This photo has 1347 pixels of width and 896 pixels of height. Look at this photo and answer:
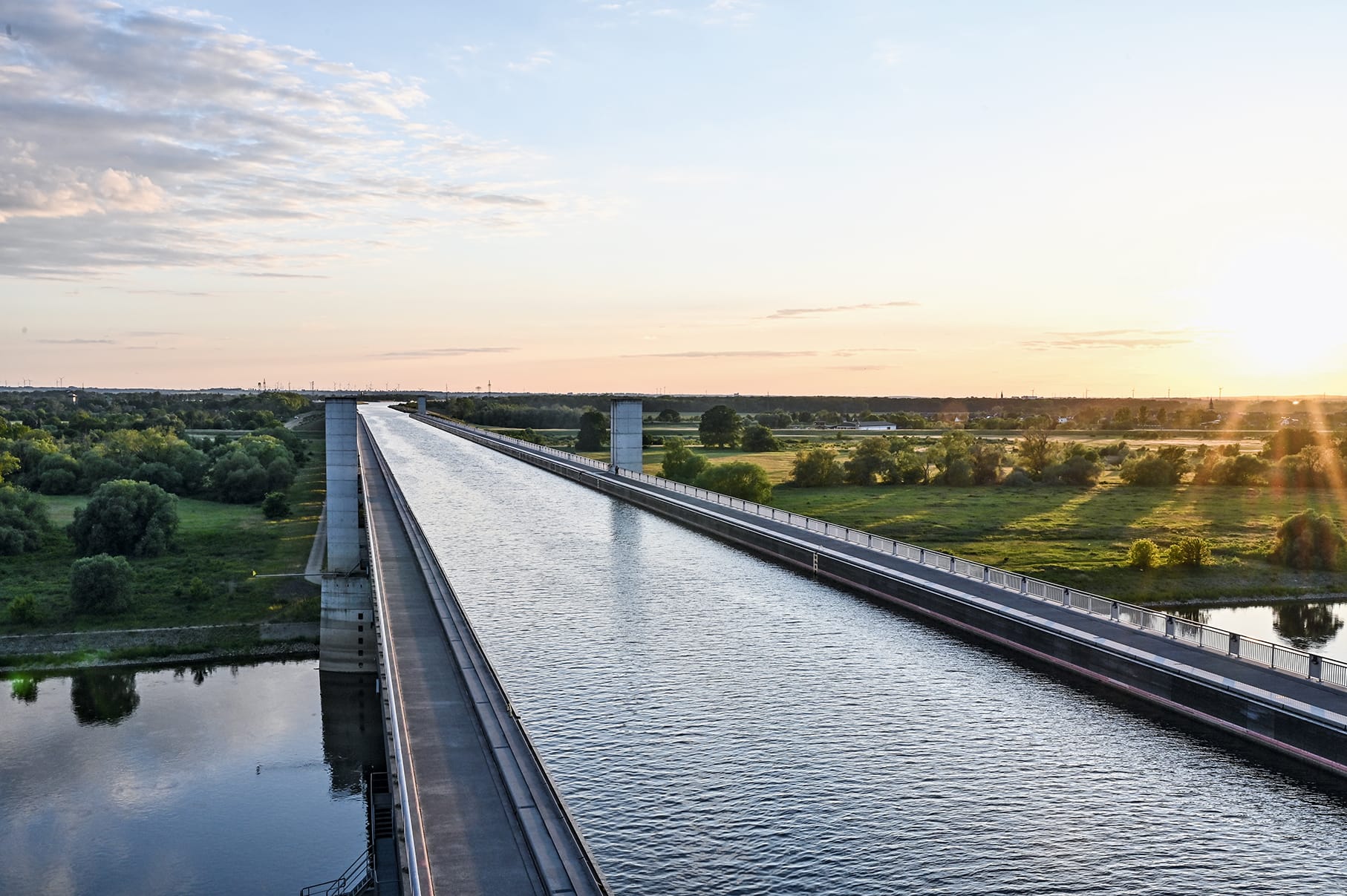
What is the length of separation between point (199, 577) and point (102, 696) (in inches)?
675

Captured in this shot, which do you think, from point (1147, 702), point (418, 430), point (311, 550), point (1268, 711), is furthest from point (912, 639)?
point (418, 430)

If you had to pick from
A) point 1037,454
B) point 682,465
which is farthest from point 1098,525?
point 682,465

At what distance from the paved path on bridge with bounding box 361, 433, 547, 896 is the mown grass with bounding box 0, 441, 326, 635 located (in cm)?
2345

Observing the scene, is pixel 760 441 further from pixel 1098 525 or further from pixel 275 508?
pixel 275 508

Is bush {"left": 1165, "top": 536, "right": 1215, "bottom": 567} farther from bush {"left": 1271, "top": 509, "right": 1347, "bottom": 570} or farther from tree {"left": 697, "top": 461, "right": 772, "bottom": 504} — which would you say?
tree {"left": 697, "top": 461, "right": 772, "bottom": 504}

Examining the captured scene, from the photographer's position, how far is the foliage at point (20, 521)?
67000 millimetres

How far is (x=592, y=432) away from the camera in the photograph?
154 meters

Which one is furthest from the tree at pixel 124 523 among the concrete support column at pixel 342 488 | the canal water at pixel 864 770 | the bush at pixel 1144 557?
the bush at pixel 1144 557

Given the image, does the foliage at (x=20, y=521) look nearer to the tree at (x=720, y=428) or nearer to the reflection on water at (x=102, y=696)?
the reflection on water at (x=102, y=696)

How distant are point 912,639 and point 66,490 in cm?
9087

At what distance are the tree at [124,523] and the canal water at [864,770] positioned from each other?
3612cm

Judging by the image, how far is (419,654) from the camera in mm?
29969

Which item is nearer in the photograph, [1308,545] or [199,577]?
[199,577]

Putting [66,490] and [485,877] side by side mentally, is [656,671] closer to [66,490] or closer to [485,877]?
[485,877]
